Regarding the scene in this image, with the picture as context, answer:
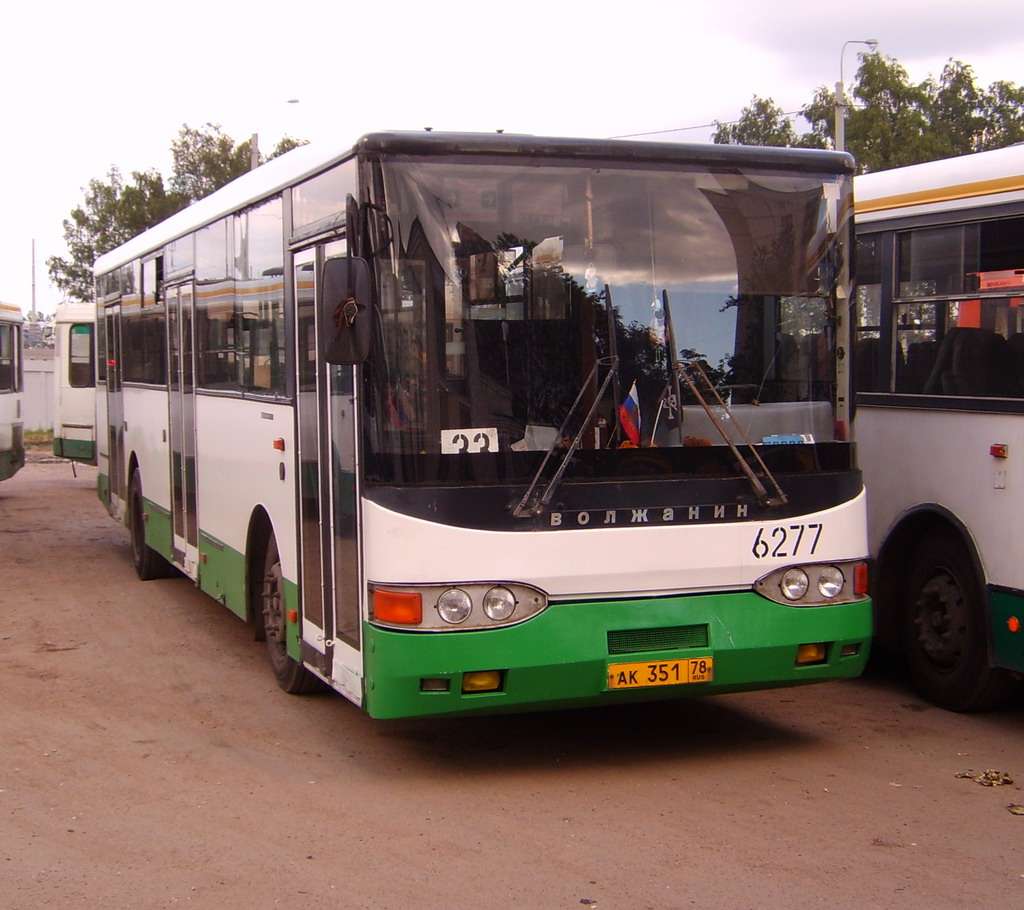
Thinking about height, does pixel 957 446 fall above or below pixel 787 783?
above

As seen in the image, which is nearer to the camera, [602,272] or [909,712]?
[602,272]

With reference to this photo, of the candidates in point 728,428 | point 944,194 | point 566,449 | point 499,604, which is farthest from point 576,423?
point 944,194

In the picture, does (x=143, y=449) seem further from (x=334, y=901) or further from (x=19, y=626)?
(x=334, y=901)

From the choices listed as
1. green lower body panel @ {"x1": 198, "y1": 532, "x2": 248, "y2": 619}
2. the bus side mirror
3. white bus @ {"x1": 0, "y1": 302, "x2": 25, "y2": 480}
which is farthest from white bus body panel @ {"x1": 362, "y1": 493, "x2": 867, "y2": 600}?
white bus @ {"x1": 0, "y1": 302, "x2": 25, "y2": 480}

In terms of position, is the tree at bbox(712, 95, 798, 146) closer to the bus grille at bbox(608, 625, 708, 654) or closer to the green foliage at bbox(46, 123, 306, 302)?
the green foliage at bbox(46, 123, 306, 302)

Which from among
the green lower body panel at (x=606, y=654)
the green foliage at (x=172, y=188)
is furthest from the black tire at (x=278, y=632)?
the green foliage at (x=172, y=188)

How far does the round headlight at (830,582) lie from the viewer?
6770 millimetres

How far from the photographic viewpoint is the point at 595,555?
250 inches

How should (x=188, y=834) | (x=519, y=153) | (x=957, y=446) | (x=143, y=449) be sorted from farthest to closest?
(x=143, y=449), (x=957, y=446), (x=519, y=153), (x=188, y=834)

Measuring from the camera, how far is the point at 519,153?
638 cm

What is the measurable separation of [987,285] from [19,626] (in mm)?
7677

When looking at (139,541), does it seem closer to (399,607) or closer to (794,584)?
(399,607)

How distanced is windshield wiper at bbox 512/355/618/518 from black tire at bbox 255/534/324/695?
2.43 metres

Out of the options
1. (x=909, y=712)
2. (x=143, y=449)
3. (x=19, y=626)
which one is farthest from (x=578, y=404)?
(x=143, y=449)
